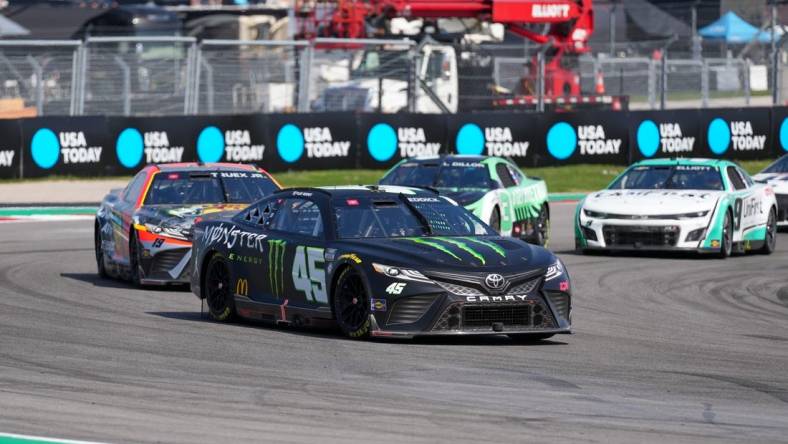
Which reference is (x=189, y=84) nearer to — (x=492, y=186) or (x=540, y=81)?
(x=540, y=81)

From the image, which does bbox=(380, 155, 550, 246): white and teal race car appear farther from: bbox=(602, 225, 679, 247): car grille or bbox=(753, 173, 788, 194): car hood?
bbox=(753, 173, 788, 194): car hood

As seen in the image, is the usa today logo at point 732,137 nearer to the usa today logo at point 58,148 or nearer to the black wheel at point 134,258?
the usa today logo at point 58,148

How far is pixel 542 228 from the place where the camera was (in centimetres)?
2166

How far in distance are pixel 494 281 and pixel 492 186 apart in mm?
9503

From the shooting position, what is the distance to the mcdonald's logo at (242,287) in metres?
12.7

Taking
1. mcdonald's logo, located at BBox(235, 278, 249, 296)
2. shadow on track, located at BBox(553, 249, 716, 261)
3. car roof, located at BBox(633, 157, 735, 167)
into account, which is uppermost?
car roof, located at BBox(633, 157, 735, 167)

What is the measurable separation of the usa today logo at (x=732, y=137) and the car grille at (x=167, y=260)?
21155mm

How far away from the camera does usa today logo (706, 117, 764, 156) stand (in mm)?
34688

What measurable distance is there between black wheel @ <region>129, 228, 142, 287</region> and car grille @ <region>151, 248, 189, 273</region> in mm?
248

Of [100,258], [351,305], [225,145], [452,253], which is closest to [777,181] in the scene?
[225,145]

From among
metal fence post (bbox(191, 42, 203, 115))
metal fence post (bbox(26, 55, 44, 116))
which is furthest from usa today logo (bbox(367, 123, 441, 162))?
metal fence post (bbox(26, 55, 44, 116))

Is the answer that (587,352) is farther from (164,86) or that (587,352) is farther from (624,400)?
(164,86)

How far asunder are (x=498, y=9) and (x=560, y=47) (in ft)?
6.76

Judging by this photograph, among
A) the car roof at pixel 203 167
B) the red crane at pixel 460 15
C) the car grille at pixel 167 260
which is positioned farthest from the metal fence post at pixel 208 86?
the car grille at pixel 167 260
